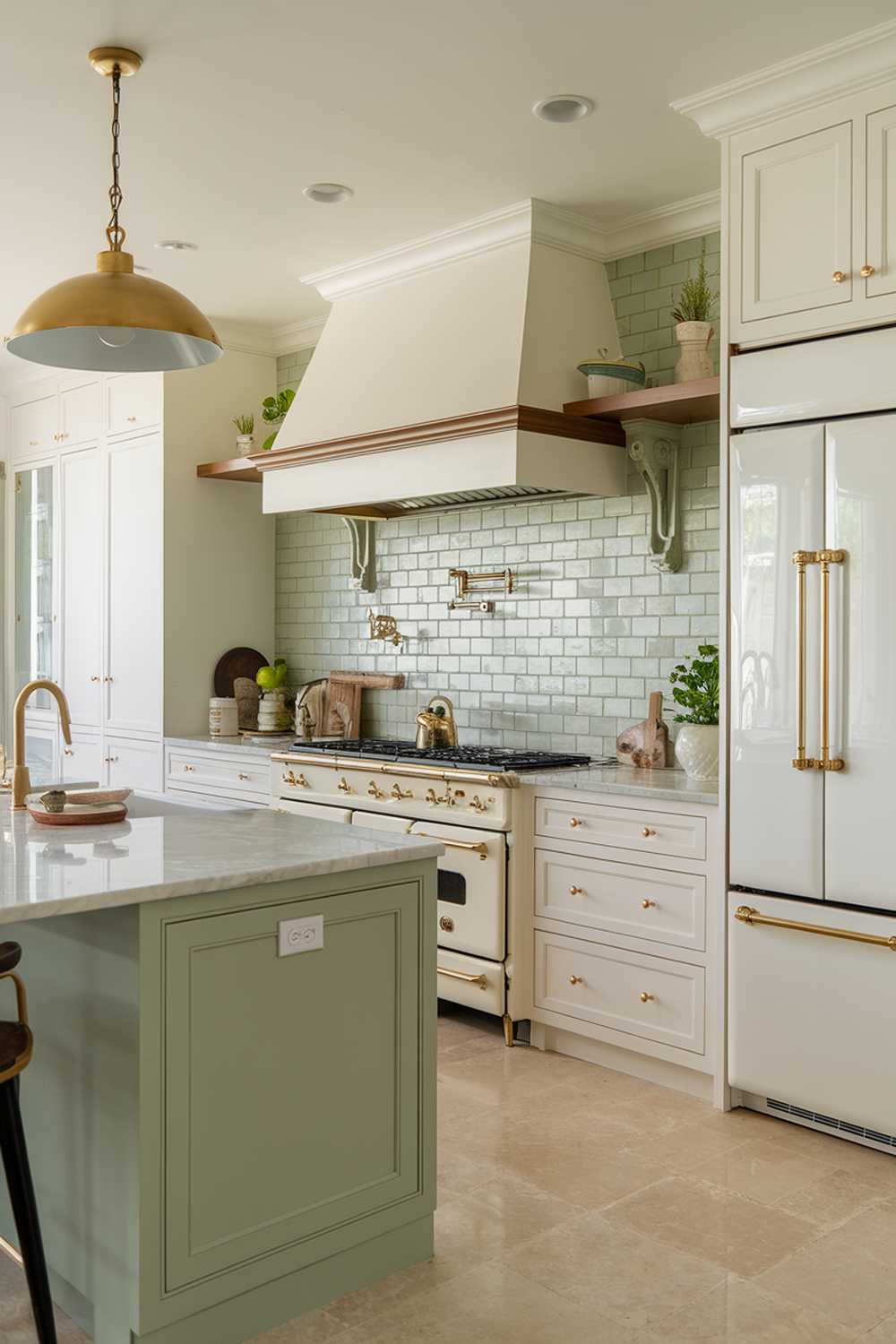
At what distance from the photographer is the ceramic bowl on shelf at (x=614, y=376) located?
439 cm

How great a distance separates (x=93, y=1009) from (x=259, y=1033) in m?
0.33

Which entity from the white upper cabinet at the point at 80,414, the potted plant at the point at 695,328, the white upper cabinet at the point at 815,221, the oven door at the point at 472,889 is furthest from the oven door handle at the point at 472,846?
the white upper cabinet at the point at 80,414

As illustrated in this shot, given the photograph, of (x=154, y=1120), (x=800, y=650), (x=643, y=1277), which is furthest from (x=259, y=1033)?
(x=800, y=650)

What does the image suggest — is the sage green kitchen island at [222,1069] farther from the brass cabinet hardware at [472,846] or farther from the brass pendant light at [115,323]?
the brass cabinet hardware at [472,846]

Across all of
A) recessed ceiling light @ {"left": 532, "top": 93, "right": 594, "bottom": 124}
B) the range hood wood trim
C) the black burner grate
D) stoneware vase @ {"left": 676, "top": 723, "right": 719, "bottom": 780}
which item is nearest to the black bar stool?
the black burner grate

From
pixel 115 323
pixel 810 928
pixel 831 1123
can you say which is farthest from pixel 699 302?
pixel 831 1123

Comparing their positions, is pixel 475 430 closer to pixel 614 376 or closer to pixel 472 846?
pixel 614 376

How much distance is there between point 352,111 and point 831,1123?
3.35m

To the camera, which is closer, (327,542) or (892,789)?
(892,789)

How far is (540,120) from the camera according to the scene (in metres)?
3.74

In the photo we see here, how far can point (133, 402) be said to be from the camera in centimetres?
610

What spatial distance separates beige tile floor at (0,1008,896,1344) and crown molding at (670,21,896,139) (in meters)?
2.96

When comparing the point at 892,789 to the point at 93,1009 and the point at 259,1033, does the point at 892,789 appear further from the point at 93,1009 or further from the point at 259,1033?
the point at 93,1009

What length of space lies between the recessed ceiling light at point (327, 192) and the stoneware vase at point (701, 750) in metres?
2.29
